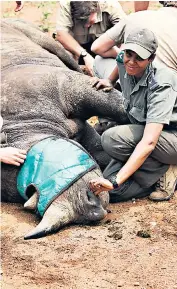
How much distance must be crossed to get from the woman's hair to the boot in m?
2.54

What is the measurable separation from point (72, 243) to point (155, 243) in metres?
0.54

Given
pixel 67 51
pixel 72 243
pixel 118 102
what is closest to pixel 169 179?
pixel 118 102

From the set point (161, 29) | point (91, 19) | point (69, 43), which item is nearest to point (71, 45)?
point (69, 43)

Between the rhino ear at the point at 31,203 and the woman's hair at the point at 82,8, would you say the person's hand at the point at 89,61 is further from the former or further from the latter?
the rhino ear at the point at 31,203

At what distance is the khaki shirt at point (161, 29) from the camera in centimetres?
636

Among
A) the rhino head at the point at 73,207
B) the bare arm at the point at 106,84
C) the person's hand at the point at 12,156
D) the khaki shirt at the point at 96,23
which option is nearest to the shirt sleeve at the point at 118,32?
the bare arm at the point at 106,84

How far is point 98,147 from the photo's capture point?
256 inches

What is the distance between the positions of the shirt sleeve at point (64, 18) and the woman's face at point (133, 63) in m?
Result: 3.03

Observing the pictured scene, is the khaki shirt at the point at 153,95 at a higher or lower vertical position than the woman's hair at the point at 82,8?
higher

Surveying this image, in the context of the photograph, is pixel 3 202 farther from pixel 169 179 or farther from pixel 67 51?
pixel 67 51

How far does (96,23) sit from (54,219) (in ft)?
12.6

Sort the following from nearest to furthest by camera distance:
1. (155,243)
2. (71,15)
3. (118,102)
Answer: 1. (155,243)
2. (118,102)
3. (71,15)

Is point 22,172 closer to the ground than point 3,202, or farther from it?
farther from it

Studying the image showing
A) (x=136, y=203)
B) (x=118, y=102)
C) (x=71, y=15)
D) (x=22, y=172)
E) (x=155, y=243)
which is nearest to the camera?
(x=155, y=243)
